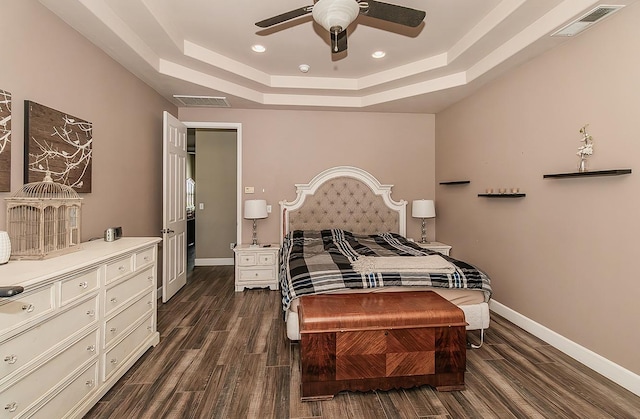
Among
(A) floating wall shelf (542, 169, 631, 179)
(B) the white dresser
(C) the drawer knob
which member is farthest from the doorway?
(A) floating wall shelf (542, 169, 631, 179)

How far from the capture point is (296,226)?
4.64 metres

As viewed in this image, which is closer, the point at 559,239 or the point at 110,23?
the point at 110,23

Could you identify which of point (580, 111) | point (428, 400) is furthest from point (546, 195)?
point (428, 400)

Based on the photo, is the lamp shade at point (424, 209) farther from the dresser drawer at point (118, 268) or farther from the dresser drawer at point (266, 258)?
the dresser drawer at point (118, 268)

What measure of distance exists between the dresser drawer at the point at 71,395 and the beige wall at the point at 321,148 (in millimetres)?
2915

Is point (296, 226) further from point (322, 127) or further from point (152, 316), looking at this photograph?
point (152, 316)

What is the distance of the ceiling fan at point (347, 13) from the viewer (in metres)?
1.88

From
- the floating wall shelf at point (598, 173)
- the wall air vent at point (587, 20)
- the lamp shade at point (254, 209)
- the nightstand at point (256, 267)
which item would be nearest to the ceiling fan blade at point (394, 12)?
the wall air vent at point (587, 20)

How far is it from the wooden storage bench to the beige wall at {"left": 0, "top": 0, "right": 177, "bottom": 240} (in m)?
2.08

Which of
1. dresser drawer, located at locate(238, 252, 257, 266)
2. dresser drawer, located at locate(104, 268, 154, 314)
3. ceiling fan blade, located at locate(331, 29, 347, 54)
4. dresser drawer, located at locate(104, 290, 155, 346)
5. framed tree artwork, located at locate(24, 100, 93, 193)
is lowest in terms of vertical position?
dresser drawer, located at locate(104, 290, 155, 346)

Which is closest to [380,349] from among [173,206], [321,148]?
[173,206]

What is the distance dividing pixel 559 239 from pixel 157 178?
4.43m

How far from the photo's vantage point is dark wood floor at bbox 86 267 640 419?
6.28 feet

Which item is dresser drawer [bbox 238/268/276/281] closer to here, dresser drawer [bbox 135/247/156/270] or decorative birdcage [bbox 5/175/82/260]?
dresser drawer [bbox 135/247/156/270]
